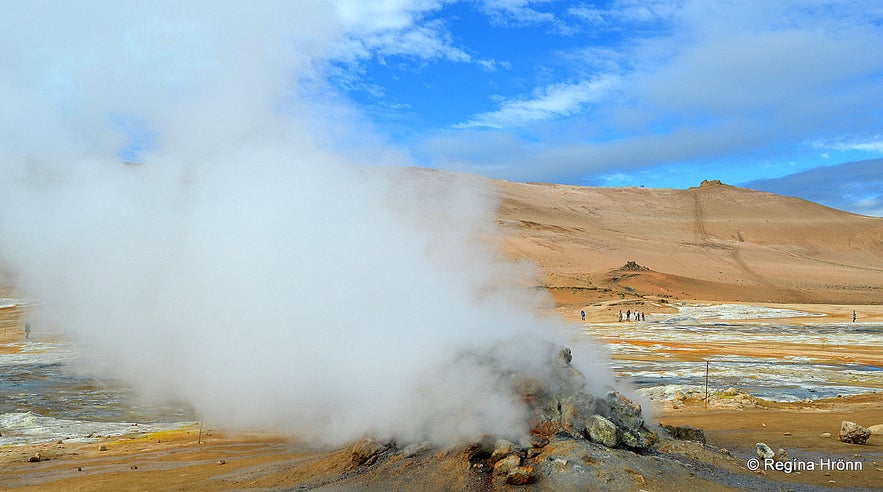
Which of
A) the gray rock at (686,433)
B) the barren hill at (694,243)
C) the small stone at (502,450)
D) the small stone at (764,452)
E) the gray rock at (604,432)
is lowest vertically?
the small stone at (764,452)

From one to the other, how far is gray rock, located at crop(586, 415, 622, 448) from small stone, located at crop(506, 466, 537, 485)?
1.11 m

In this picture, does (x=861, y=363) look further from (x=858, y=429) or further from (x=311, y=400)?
(x=311, y=400)

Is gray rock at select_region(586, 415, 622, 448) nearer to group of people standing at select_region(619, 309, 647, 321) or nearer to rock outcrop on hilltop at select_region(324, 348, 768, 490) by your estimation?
rock outcrop on hilltop at select_region(324, 348, 768, 490)

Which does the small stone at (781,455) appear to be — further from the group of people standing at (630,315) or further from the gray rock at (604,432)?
the group of people standing at (630,315)

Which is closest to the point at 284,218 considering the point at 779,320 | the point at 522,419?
the point at 522,419

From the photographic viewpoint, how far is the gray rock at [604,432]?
8.11 meters

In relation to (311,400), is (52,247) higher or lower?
higher

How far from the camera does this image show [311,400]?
10.7 m

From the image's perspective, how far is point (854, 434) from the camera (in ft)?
33.2

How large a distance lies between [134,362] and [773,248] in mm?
90472

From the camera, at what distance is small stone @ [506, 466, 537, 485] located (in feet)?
24.4

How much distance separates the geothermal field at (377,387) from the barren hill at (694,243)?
138ft

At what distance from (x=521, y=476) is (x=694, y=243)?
87073 mm

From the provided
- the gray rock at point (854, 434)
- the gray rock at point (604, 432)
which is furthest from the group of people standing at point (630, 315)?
the gray rock at point (604, 432)
